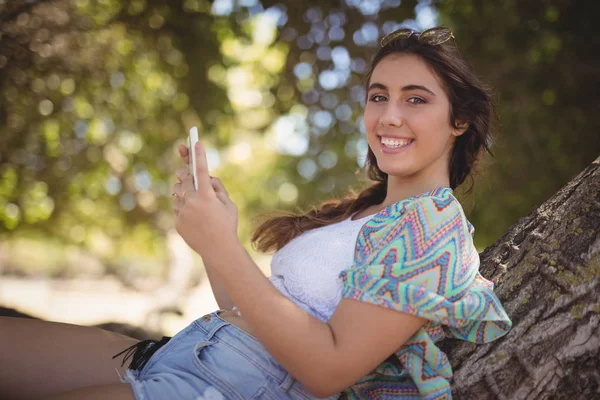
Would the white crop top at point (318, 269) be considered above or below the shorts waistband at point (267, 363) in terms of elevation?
above

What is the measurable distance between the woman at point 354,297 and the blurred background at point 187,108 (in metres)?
3.01

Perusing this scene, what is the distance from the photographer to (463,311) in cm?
159

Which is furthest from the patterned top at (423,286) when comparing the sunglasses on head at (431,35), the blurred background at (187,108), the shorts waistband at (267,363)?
the blurred background at (187,108)

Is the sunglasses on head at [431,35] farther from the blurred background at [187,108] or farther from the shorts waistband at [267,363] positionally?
the blurred background at [187,108]

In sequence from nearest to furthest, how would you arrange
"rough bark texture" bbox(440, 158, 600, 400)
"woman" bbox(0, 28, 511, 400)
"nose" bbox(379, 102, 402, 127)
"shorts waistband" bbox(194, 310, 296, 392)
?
"woman" bbox(0, 28, 511, 400)
"rough bark texture" bbox(440, 158, 600, 400)
"shorts waistband" bbox(194, 310, 296, 392)
"nose" bbox(379, 102, 402, 127)

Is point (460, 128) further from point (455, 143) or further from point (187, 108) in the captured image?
point (187, 108)

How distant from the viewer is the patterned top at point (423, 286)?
5.06ft

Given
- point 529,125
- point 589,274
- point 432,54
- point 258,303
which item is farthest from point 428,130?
point 529,125

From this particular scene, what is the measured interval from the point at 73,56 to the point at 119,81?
0.69m

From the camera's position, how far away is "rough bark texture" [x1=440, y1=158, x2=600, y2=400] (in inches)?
64.9

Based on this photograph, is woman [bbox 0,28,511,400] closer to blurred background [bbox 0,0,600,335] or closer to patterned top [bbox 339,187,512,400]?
patterned top [bbox 339,187,512,400]

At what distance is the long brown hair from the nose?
21 centimetres

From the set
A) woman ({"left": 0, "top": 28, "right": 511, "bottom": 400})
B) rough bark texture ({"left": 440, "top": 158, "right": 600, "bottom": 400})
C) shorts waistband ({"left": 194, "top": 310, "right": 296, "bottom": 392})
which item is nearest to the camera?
woman ({"left": 0, "top": 28, "right": 511, "bottom": 400})

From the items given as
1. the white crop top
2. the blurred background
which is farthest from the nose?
the blurred background
